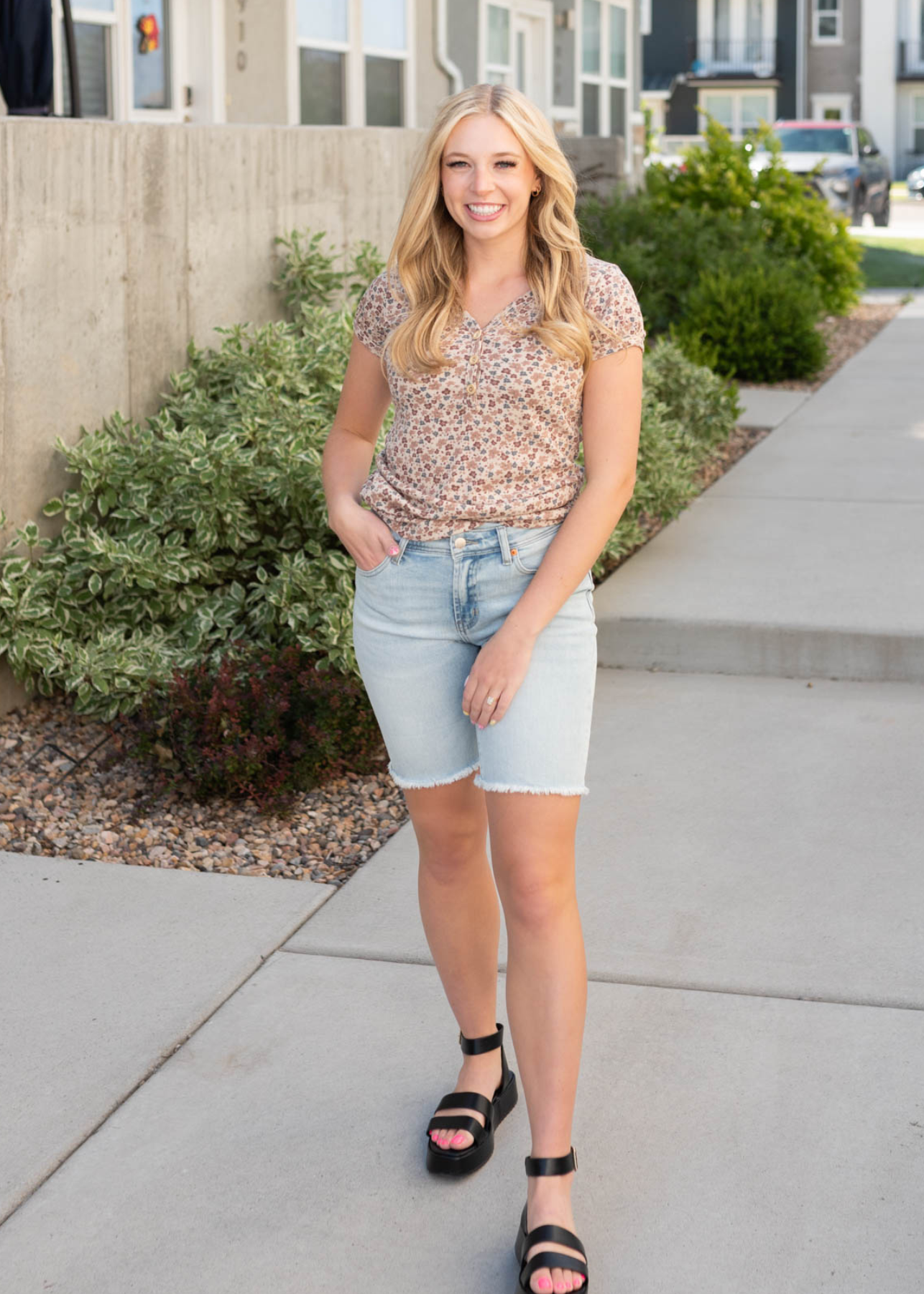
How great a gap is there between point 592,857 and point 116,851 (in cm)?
127

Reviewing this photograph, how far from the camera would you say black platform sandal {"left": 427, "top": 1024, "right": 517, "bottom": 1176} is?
8.91 feet

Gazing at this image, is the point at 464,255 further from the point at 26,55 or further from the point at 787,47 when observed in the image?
the point at 787,47

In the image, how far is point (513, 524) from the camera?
2486 mm

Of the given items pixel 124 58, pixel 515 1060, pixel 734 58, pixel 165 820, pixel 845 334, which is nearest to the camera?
pixel 515 1060

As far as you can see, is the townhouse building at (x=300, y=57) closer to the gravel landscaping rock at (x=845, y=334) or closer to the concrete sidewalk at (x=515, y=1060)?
the gravel landscaping rock at (x=845, y=334)

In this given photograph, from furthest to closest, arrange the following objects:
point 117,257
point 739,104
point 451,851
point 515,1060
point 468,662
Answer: point 739,104 < point 117,257 < point 515,1060 < point 451,851 < point 468,662

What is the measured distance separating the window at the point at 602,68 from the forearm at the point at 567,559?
1646 centimetres

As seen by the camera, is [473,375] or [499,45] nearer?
[473,375]

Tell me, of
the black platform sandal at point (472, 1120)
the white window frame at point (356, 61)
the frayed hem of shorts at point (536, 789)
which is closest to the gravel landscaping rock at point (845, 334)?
the white window frame at point (356, 61)

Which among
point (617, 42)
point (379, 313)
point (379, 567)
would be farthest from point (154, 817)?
point (617, 42)

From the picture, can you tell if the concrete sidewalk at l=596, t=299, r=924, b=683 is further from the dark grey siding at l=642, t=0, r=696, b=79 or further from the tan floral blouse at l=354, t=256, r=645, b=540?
the dark grey siding at l=642, t=0, r=696, b=79

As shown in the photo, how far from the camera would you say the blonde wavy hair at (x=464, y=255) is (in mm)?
2414

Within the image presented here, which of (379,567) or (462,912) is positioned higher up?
(379,567)

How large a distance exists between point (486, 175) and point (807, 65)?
49.3 meters
